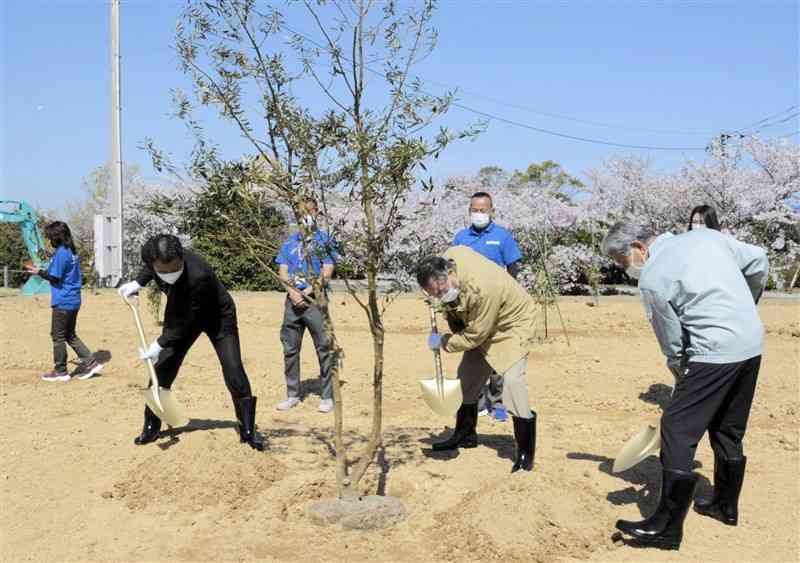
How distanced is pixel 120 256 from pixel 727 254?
1542 cm

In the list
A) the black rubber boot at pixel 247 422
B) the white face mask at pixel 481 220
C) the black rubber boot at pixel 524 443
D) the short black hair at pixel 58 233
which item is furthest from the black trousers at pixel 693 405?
the short black hair at pixel 58 233

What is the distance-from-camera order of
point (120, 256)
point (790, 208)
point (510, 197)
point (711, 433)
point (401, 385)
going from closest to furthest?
point (711, 433)
point (401, 385)
point (120, 256)
point (790, 208)
point (510, 197)

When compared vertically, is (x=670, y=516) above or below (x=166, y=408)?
below

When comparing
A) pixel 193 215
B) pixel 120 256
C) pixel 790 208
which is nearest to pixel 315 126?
pixel 193 215

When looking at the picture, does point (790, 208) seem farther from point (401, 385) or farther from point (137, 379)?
point (137, 379)

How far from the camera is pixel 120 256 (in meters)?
17.5

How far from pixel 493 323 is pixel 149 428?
2.56 meters

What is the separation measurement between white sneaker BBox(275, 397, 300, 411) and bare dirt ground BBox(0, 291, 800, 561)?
89mm

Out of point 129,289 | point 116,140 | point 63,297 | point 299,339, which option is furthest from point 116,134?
point 129,289

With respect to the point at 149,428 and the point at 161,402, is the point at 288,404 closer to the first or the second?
the point at 149,428

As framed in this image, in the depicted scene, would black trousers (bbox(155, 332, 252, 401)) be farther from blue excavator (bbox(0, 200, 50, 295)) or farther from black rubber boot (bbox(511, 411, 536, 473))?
blue excavator (bbox(0, 200, 50, 295))

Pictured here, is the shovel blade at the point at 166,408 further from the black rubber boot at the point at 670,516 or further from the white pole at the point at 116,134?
the white pole at the point at 116,134

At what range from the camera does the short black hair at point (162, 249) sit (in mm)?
5070

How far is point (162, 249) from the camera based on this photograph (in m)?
5.07
